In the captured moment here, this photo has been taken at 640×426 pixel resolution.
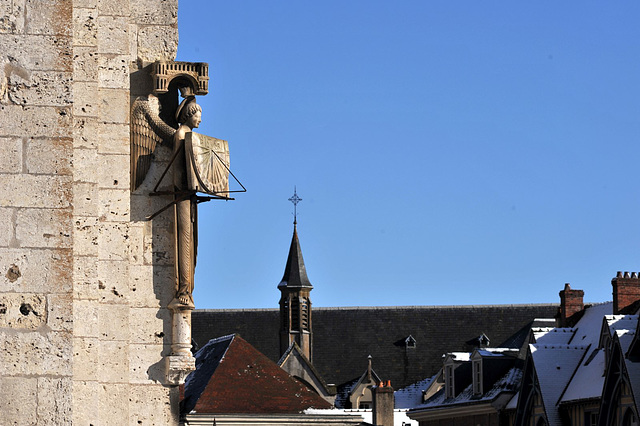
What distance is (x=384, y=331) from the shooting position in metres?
80.9

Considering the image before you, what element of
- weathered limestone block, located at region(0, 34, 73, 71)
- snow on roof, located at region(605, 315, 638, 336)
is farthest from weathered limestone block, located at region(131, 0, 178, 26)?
snow on roof, located at region(605, 315, 638, 336)

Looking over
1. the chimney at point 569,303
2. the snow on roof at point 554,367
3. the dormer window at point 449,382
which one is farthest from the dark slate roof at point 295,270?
the snow on roof at point 554,367

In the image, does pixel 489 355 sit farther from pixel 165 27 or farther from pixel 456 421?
pixel 165 27

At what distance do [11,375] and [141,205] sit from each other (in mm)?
3260

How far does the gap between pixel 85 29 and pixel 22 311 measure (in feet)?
10.5

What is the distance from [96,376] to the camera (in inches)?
382

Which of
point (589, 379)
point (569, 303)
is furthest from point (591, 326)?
point (589, 379)

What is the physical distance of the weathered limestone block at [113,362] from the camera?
9.90m

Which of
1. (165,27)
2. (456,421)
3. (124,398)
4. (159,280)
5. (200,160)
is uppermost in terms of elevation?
(165,27)

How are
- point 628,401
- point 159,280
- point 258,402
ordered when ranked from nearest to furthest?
point 159,280
point 258,402
point 628,401

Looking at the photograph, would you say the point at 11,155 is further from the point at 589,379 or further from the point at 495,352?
the point at 495,352

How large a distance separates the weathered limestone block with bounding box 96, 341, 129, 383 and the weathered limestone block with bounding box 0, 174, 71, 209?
8.62ft

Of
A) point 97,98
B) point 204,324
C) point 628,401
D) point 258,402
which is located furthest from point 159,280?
point 204,324

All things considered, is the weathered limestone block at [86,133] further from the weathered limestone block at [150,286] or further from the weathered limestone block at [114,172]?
the weathered limestone block at [150,286]
